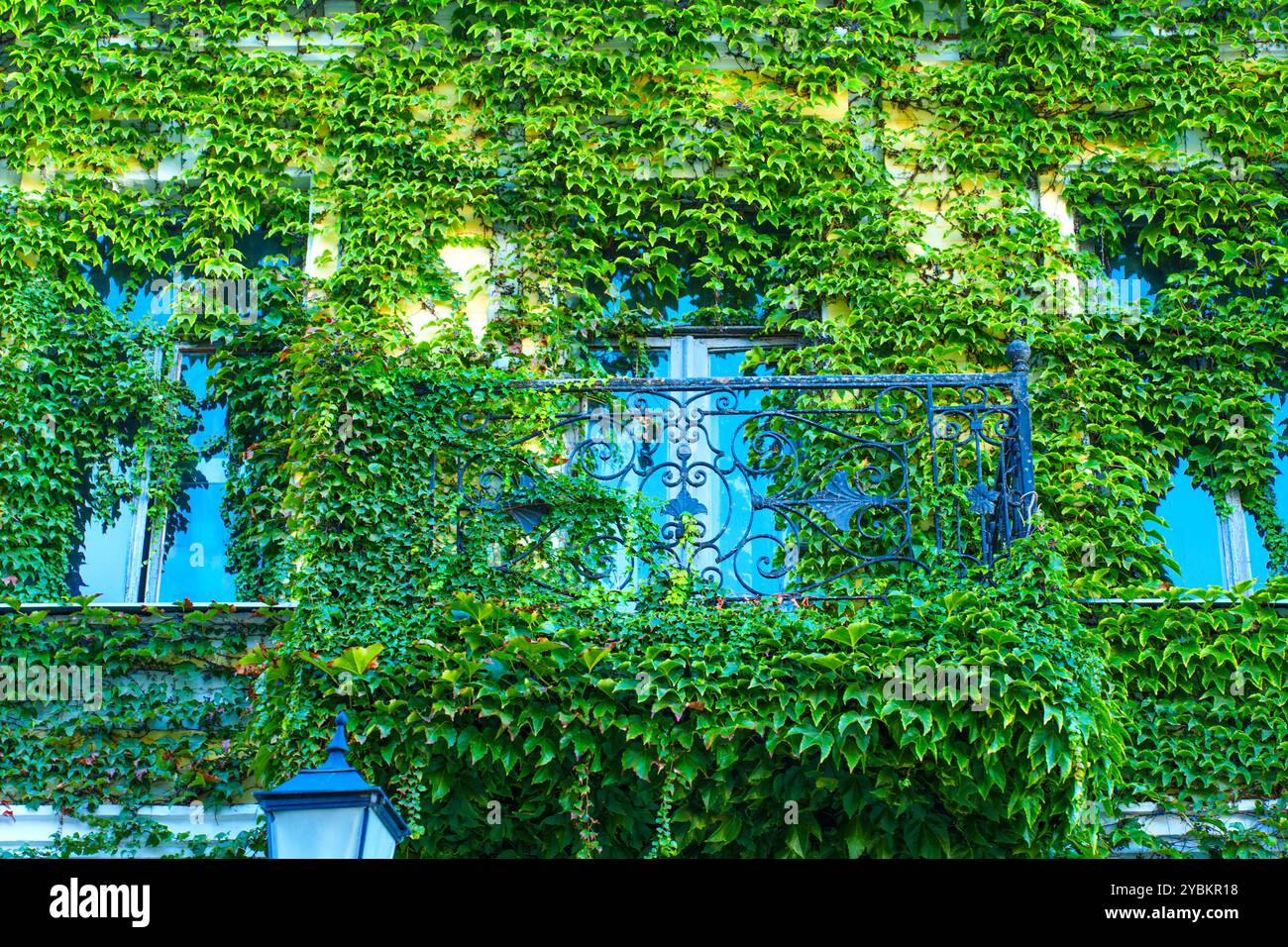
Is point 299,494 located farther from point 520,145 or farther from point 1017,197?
point 1017,197

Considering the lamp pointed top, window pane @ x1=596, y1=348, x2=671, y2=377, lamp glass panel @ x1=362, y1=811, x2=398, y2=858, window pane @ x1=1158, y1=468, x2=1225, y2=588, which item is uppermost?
window pane @ x1=596, y1=348, x2=671, y2=377

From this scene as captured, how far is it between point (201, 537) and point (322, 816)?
4.03 m

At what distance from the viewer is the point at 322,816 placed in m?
5.43

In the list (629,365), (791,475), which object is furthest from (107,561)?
(791,475)

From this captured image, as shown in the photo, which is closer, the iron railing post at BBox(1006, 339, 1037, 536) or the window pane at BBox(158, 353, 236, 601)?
the iron railing post at BBox(1006, 339, 1037, 536)

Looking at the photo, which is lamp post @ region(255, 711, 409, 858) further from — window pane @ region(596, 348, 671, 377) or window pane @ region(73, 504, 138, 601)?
window pane @ region(596, 348, 671, 377)

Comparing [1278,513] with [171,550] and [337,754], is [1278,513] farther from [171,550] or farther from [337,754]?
[171,550]

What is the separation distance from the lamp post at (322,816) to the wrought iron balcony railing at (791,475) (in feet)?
7.65

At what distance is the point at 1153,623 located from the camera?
26.6 ft

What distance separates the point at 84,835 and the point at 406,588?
1.98 meters

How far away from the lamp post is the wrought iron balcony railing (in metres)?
2.33

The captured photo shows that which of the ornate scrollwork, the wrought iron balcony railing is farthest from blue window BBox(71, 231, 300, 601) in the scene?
the ornate scrollwork

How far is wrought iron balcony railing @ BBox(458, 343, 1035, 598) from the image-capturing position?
7.84m
